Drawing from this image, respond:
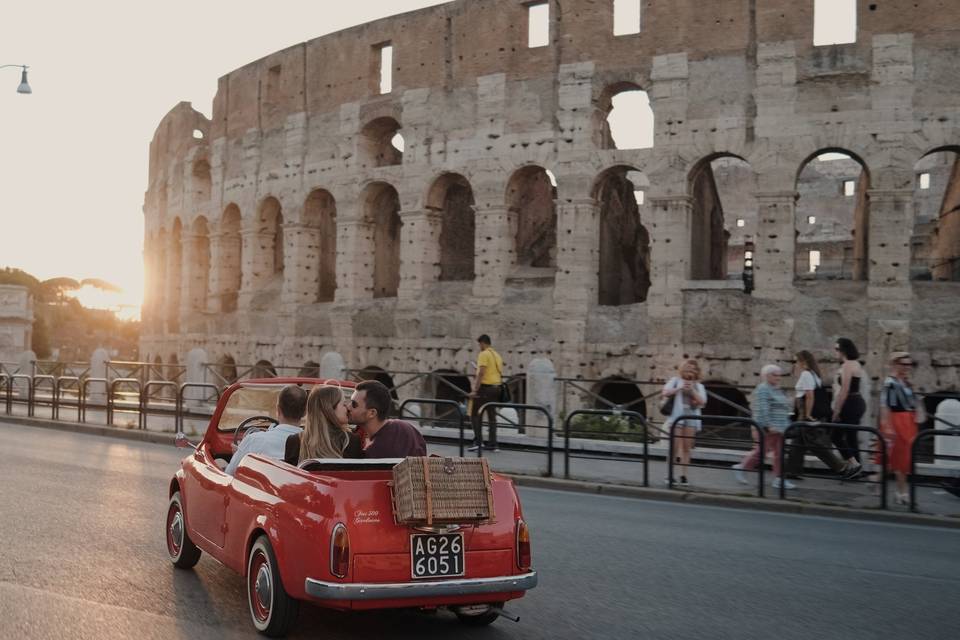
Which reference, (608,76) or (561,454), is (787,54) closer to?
(608,76)

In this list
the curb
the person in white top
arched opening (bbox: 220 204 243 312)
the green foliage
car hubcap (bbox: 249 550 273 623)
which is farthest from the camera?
arched opening (bbox: 220 204 243 312)

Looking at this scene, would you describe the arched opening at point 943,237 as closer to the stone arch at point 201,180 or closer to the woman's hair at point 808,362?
the woman's hair at point 808,362

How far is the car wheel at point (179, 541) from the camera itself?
21.9 feet

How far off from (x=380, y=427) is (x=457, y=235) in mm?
24329

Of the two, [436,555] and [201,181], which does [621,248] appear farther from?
[436,555]

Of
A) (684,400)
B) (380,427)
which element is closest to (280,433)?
(380,427)

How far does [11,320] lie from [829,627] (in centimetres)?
3917

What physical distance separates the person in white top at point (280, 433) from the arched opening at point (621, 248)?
2010cm

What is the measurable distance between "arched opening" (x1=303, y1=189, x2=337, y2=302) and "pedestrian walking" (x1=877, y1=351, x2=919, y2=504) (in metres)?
21.6

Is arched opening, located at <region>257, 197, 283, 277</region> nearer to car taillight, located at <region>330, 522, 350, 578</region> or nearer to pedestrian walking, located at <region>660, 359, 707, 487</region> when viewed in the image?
pedestrian walking, located at <region>660, 359, 707, 487</region>

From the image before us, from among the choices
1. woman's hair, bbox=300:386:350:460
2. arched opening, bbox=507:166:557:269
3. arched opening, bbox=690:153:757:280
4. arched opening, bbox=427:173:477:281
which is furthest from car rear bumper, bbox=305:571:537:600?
arched opening, bbox=507:166:557:269

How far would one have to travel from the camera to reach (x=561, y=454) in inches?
622

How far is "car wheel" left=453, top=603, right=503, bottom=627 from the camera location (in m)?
5.38

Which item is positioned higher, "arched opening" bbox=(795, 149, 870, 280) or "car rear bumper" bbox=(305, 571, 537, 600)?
"arched opening" bbox=(795, 149, 870, 280)
